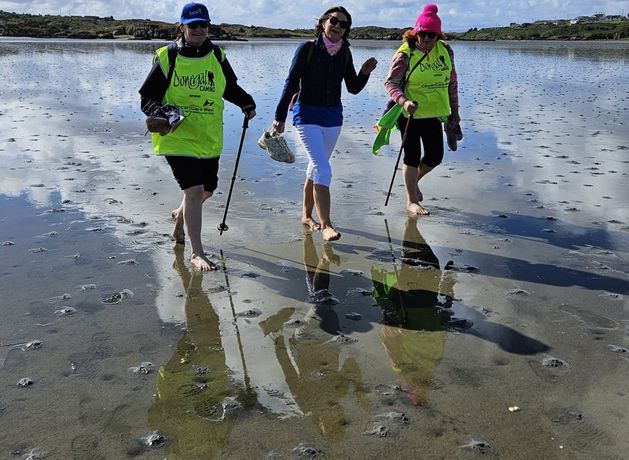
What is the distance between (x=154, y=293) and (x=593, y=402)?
3.57 m

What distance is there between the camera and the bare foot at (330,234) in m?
6.73

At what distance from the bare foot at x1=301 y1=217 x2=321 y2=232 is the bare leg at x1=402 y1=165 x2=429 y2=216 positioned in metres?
1.28

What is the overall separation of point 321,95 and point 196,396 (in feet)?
13.0

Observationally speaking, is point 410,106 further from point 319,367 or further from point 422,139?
point 319,367

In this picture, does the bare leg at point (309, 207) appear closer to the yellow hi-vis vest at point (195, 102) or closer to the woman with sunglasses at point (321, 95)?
the woman with sunglasses at point (321, 95)

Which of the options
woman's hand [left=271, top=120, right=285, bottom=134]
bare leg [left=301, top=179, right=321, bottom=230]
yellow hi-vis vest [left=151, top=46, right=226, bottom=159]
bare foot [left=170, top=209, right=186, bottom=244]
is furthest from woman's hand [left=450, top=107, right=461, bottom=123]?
bare foot [left=170, top=209, right=186, bottom=244]

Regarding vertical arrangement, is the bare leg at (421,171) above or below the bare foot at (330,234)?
above

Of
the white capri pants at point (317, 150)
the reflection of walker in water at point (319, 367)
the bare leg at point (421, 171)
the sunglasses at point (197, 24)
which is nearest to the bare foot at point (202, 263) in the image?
the reflection of walker in water at point (319, 367)

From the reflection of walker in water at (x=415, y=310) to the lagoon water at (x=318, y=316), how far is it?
0.07ft

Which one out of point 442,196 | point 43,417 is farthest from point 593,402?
point 442,196

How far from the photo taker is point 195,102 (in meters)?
5.91

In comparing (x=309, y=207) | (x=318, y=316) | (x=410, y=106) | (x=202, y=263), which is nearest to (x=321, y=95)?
(x=410, y=106)

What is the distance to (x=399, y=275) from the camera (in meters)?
5.99

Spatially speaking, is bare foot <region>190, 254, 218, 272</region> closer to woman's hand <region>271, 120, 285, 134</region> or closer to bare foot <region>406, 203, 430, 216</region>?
woman's hand <region>271, 120, 285, 134</region>
